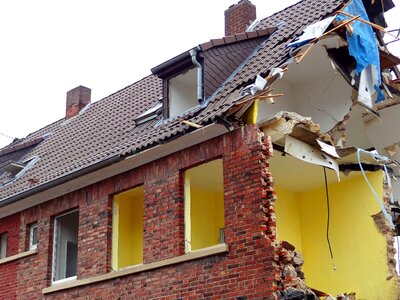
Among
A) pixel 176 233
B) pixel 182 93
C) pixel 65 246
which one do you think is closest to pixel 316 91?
pixel 182 93

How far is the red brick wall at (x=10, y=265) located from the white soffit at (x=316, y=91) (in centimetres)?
757

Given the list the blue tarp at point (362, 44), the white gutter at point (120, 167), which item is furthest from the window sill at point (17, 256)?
the blue tarp at point (362, 44)

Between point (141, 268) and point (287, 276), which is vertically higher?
point (141, 268)

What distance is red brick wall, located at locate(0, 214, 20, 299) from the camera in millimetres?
17297

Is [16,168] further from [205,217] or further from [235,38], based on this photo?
[235,38]

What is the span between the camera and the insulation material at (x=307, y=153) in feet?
42.8

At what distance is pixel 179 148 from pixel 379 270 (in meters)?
4.73

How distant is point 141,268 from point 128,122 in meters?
5.16

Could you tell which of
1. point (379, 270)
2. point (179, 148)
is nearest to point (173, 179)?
point (179, 148)

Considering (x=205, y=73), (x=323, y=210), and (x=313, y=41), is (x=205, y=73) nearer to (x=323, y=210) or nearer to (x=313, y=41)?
(x=313, y=41)

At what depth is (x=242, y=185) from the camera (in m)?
12.5

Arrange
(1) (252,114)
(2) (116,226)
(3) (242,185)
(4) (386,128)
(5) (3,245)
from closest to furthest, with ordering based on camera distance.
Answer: (3) (242,185) → (1) (252,114) → (2) (116,226) → (4) (386,128) → (5) (3,245)

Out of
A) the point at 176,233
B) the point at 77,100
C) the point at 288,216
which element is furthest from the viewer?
the point at 77,100

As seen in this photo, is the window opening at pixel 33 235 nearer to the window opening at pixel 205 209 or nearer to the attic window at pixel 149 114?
the attic window at pixel 149 114
